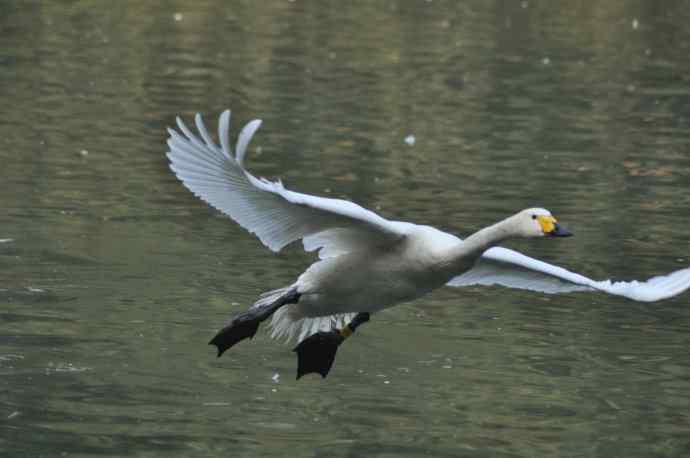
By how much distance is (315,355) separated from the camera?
957 cm

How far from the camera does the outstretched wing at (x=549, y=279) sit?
9.27m

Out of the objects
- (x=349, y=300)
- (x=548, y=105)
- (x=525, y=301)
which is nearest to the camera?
(x=349, y=300)

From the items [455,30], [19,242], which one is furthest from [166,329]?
[455,30]

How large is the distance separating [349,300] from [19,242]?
13.7ft

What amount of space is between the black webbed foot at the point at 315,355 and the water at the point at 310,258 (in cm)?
15

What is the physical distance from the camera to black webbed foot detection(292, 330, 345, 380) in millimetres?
9531

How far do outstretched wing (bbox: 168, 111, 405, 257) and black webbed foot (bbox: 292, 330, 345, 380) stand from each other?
54cm

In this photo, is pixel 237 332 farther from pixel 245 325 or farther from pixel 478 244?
pixel 478 244

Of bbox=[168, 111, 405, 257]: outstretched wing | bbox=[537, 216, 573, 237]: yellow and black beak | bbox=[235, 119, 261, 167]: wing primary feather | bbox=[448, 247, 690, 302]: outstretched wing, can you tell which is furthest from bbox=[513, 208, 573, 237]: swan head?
bbox=[235, 119, 261, 167]: wing primary feather

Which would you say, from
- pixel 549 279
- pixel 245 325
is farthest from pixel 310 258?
pixel 245 325

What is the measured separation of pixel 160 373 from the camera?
970cm


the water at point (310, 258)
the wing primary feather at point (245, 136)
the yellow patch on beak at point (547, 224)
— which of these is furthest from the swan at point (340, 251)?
the water at point (310, 258)

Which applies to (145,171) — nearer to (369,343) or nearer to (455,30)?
(369,343)

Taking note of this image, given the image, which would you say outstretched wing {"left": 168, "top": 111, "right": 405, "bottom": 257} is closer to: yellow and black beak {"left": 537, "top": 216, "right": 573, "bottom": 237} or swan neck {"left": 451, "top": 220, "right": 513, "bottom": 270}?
swan neck {"left": 451, "top": 220, "right": 513, "bottom": 270}
